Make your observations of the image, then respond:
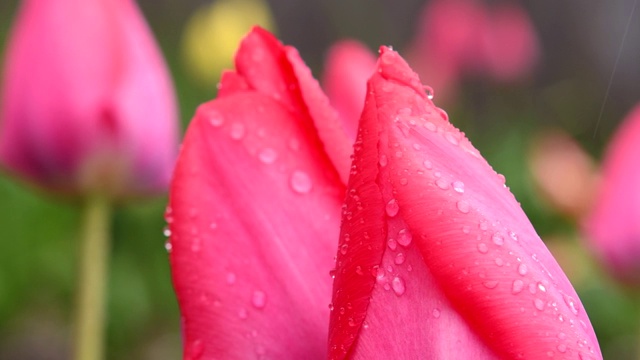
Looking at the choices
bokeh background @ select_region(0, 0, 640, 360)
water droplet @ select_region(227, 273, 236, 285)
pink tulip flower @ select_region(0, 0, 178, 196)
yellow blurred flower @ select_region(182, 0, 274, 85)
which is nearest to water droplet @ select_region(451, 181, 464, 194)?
water droplet @ select_region(227, 273, 236, 285)

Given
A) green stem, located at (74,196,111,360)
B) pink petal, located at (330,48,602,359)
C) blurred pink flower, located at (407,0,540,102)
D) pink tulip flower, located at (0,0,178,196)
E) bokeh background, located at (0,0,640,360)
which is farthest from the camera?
blurred pink flower, located at (407,0,540,102)

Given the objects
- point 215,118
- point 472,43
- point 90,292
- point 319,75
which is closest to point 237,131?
point 215,118

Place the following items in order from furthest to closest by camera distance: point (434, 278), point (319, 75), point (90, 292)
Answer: point (319, 75) < point (90, 292) < point (434, 278)

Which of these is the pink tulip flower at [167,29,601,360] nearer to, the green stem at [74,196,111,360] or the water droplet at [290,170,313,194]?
the water droplet at [290,170,313,194]

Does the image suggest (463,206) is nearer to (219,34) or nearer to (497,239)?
(497,239)

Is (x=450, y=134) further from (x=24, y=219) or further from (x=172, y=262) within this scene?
(x=24, y=219)

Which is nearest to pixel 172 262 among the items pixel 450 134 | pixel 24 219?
pixel 450 134

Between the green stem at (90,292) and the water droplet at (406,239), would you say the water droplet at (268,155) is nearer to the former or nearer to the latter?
the water droplet at (406,239)
